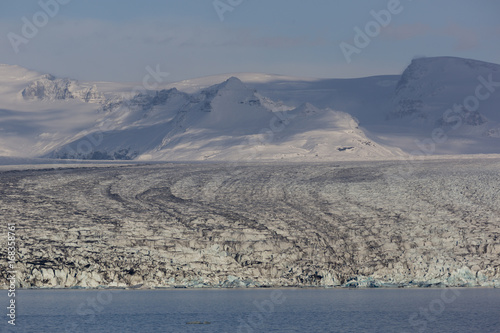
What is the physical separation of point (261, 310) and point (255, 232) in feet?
33.4

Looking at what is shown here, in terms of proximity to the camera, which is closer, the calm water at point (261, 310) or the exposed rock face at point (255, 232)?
the calm water at point (261, 310)

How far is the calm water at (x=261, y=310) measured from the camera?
119ft

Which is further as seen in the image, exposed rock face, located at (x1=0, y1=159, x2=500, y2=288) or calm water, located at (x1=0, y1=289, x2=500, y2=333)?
exposed rock face, located at (x1=0, y1=159, x2=500, y2=288)

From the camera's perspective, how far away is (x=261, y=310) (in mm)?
40250

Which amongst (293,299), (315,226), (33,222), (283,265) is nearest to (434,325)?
(293,299)

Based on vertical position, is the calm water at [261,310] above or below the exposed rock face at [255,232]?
below

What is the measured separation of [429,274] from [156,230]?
52.6 feet

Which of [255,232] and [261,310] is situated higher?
[255,232]

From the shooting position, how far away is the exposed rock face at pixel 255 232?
4606 cm

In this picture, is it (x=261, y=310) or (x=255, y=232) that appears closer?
(x=261, y=310)

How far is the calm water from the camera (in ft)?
119

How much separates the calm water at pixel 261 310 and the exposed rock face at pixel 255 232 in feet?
3.03

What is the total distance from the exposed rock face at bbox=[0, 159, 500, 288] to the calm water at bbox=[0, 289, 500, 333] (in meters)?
0.92

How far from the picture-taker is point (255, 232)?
50.0m
